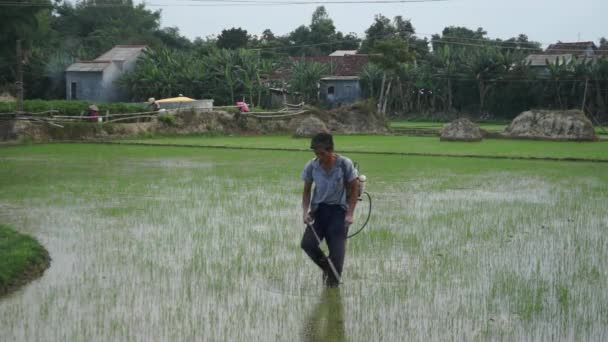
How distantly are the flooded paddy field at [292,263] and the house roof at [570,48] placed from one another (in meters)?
38.2

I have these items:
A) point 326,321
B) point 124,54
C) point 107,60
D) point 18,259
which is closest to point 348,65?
point 124,54

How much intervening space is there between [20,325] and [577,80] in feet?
124

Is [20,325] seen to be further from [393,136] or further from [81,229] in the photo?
[393,136]

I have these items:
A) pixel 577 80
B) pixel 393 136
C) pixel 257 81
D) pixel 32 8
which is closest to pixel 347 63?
pixel 257 81

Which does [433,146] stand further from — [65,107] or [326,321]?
[326,321]

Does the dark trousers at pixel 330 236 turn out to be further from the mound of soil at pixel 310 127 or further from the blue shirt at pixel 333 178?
the mound of soil at pixel 310 127

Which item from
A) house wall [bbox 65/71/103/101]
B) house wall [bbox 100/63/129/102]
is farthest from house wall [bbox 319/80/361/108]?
house wall [bbox 65/71/103/101]

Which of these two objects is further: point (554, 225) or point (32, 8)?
point (32, 8)

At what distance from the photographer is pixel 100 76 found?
4709 centimetres

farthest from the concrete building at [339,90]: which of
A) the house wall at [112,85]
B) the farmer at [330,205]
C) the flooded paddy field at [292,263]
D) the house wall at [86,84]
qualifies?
the farmer at [330,205]

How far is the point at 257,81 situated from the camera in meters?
44.4

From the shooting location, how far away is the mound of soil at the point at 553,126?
27.5 meters

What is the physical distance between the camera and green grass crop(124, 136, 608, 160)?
886 inches

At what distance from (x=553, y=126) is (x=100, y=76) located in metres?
27.9
